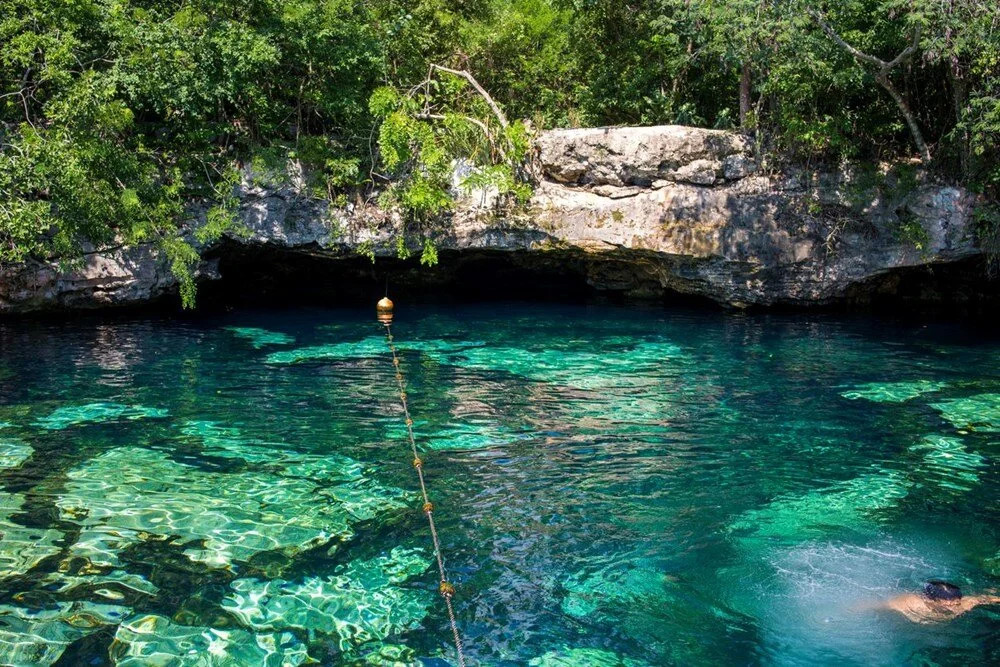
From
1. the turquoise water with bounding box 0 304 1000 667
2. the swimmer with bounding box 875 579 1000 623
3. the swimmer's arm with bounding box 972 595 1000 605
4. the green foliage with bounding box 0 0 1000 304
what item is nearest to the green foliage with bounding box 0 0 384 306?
the green foliage with bounding box 0 0 1000 304

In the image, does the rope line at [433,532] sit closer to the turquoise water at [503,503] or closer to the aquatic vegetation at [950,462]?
the turquoise water at [503,503]

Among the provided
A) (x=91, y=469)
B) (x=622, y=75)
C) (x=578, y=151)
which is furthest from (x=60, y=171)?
(x=622, y=75)

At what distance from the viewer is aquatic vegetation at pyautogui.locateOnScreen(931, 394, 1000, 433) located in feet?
29.6

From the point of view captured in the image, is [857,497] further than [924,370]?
No

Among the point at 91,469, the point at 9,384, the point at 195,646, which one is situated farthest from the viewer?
the point at 9,384

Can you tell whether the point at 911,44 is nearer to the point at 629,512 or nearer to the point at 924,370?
the point at 924,370

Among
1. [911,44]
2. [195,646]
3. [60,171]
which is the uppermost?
[911,44]

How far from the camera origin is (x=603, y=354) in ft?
40.8

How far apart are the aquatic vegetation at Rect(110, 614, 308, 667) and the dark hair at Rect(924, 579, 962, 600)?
4.11m

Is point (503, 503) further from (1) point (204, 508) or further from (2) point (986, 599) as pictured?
(2) point (986, 599)

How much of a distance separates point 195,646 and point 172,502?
7.44ft

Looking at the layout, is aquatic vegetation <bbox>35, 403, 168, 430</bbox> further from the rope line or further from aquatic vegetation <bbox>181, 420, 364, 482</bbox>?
the rope line

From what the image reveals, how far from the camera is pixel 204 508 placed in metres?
6.94

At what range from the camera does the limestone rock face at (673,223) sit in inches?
553
